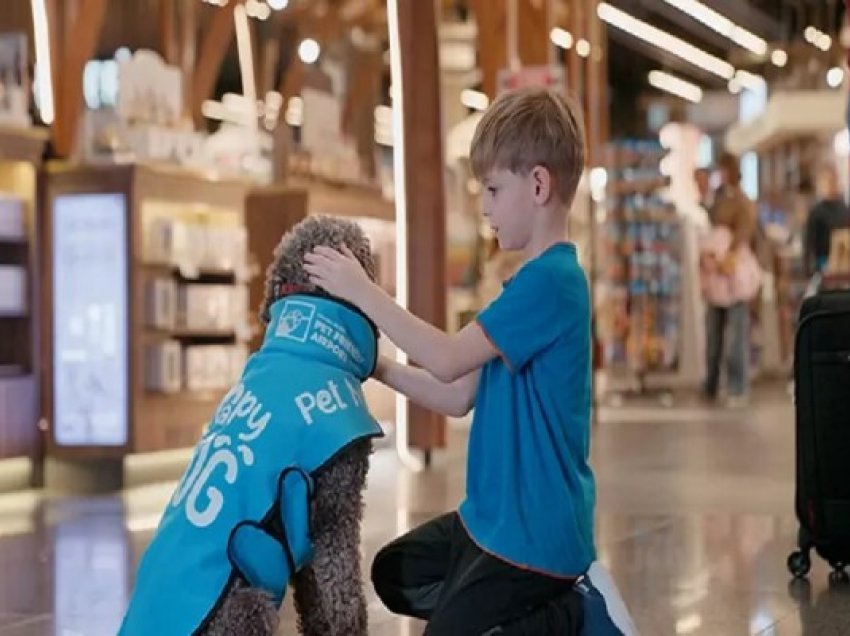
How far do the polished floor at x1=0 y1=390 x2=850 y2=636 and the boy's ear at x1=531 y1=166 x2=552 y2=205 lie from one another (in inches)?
49.7

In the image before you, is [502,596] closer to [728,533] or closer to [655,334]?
[728,533]

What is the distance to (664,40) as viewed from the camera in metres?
19.7

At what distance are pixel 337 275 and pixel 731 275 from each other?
10277 millimetres

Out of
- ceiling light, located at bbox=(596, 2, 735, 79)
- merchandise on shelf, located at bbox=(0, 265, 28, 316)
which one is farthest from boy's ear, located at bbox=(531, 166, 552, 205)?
ceiling light, located at bbox=(596, 2, 735, 79)

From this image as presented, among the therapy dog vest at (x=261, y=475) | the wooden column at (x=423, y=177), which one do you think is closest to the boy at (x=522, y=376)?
the therapy dog vest at (x=261, y=475)

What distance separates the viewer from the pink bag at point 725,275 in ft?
41.9

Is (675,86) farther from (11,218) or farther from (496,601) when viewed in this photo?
(496,601)

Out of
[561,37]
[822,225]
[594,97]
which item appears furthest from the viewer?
[561,37]

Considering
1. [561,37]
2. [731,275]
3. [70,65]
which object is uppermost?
[561,37]

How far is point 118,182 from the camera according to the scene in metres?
7.20

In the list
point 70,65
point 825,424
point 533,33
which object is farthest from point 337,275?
point 533,33

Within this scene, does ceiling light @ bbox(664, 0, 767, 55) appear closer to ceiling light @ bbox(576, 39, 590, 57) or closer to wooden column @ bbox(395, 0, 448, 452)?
ceiling light @ bbox(576, 39, 590, 57)

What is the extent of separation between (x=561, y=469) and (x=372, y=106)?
1066 cm

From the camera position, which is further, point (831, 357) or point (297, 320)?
point (831, 357)
